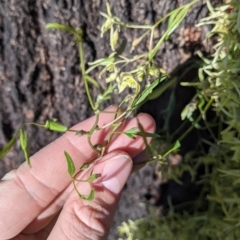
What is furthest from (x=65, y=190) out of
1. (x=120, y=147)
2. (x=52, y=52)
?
(x=52, y=52)

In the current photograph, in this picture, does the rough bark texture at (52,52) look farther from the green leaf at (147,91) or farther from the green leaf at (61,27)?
the green leaf at (147,91)

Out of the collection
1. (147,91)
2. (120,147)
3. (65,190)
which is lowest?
(65,190)

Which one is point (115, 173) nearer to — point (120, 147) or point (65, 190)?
point (120, 147)

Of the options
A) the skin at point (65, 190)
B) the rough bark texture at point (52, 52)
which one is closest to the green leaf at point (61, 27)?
the rough bark texture at point (52, 52)

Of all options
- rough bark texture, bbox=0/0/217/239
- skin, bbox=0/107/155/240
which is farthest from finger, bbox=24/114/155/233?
rough bark texture, bbox=0/0/217/239

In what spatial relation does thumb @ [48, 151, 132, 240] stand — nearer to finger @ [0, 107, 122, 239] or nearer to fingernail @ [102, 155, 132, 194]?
fingernail @ [102, 155, 132, 194]

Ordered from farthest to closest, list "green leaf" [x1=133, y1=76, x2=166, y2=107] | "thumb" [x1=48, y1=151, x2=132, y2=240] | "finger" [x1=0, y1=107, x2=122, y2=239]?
1. "finger" [x1=0, y1=107, x2=122, y2=239]
2. "thumb" [x1=48, y1=151, x2=132, y2=240]
3. "green leaf" [x1=133, y1=76, x2=166, y2=107]

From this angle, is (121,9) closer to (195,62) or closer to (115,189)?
(195,62)
